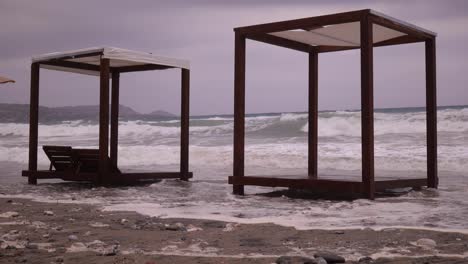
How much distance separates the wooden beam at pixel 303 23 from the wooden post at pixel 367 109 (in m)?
0.20

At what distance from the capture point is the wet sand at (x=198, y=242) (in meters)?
4.07

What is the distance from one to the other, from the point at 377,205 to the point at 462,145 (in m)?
13.0

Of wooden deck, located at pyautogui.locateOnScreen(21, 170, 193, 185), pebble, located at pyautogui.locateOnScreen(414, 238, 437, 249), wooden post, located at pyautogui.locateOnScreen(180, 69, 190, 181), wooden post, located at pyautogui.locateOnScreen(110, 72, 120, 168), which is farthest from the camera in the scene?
wooden post, located at pyautogui.locateOnScreen(110, 72, 120, 168)

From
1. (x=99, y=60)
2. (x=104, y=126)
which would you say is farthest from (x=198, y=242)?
(x=99, y=60)

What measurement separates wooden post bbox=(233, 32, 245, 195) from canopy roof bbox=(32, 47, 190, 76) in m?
2.18

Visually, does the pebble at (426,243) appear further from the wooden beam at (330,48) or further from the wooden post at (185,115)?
the wooden post at (185,115)

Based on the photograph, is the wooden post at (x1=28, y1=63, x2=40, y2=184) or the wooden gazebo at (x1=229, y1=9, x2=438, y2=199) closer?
the wooden gazebo at (x1=229, y1=9, x2=438, y2=199)

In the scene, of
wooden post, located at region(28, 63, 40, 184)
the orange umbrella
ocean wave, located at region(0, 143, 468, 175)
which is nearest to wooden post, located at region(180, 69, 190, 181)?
wooden post, located at region(28, 63, 40, 184)

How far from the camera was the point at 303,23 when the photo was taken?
8031mm

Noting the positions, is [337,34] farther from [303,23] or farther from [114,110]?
[114,110]

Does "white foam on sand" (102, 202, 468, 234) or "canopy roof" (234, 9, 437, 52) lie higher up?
"canopy roof" (234, 9, 437, 52)

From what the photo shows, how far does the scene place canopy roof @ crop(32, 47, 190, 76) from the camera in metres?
10.0

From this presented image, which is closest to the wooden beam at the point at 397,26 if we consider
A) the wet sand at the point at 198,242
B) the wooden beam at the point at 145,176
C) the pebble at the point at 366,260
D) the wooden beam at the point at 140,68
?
the wet sand at the point at 198,242

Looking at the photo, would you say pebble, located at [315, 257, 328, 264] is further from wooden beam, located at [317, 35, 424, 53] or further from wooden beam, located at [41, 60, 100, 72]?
wooden beam, located at [41, 60, 100, 72]
